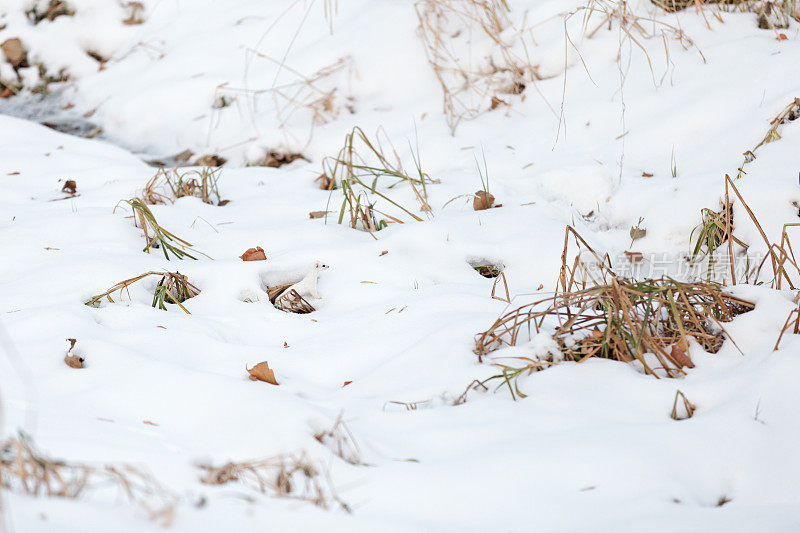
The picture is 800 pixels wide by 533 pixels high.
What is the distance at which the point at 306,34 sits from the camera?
142 inches

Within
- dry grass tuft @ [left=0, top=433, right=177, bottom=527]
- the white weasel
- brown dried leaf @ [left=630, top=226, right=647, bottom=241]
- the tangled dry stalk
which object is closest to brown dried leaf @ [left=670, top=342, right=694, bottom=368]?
brown dried leaf @ [left=630, top=226, right=647, bottom=241]

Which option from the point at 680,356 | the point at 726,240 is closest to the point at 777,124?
the point at 726,240

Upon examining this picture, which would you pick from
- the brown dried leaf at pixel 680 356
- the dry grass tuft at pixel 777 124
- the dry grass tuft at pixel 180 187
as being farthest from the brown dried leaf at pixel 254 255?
the dry grass tuft at pixel 777 124

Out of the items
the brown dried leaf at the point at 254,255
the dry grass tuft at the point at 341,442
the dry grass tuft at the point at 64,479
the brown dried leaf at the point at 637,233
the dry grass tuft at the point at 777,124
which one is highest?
the dry grass tuft at the point at 777,124

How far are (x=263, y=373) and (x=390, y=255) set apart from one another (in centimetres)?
77

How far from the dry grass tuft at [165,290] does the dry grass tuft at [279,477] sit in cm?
89

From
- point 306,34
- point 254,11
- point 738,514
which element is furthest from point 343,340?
point 254,11

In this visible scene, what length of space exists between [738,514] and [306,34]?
3.11m

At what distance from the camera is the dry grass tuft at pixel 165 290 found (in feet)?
6.27

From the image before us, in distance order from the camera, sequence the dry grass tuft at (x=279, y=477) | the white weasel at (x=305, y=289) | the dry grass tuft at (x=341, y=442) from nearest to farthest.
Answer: the dry grass tuft at (x=279, y=477)
the dry grass tuft at (x=341, y=442)
the white weasel at (x=305, y=289)

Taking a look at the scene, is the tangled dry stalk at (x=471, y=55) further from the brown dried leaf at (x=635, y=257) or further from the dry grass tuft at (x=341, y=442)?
the dry grass tuft at (x=341, y=442)

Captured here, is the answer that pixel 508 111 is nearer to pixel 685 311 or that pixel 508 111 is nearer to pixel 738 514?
pixel 685 311

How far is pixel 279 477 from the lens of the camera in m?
1.11

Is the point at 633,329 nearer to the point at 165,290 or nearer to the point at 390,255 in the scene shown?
the point at 390,255
